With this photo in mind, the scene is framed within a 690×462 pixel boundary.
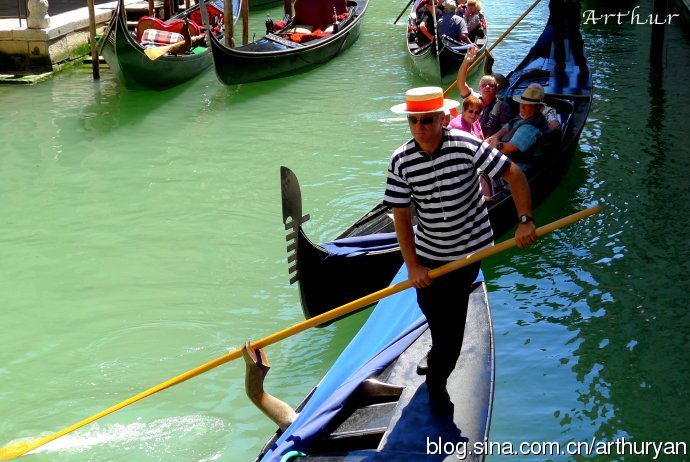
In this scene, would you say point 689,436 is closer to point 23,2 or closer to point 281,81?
point 281,81

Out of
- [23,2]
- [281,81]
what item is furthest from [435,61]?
[23,2]

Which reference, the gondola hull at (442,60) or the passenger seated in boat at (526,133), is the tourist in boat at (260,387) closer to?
the passenger seated in boat at (526,133)

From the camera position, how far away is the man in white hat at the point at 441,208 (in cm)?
176

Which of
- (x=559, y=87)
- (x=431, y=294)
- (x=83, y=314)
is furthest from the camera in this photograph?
(x=559, y=87)

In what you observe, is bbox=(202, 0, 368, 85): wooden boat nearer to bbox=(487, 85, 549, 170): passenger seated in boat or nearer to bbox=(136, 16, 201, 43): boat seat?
bbox=(136, 16, 201, 43): boat seat

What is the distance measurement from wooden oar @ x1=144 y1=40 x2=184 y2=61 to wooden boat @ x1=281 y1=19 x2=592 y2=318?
2852 mm

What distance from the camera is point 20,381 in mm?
2816

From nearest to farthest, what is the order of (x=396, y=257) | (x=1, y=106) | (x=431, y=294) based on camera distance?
(x=431, y=294)
(x=396, y=257)
(x=1, y=106)

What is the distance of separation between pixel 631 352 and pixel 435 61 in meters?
3.57

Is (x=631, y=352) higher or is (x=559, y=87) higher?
(x=559, y=87)

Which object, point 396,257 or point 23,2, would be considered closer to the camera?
point 396,257

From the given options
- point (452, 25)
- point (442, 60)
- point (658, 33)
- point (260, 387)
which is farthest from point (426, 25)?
point (260, 387)

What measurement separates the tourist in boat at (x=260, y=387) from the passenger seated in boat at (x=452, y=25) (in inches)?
182

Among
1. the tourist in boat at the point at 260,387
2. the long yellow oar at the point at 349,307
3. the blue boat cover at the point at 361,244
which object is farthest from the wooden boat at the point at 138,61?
the tourist in boat at the point at 260,387
